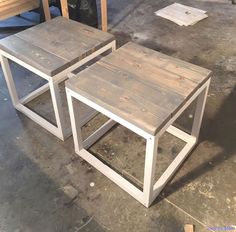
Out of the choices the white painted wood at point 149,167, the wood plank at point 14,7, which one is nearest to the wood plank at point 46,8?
the wood plank at point 14,7

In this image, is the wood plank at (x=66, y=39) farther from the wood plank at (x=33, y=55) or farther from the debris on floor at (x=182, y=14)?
the debris on floor at (x=182, y=14)

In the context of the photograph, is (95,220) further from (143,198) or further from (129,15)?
(129,15)

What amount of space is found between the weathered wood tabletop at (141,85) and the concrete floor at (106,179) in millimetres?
429

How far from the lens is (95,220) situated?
120 cm

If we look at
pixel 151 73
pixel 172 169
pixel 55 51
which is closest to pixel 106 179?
pixel 172 169

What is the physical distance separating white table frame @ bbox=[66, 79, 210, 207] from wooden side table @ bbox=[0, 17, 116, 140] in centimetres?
14

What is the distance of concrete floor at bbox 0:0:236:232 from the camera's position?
1.19 metres

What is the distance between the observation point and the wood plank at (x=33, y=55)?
1308 mm

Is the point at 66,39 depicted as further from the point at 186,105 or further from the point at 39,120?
the point at 186,105

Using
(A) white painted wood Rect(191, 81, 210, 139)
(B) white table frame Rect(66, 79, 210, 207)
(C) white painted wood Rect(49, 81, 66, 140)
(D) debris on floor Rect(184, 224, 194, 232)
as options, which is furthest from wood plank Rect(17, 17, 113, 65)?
(D) debris on floor Rect(184, 224, 194, 232)

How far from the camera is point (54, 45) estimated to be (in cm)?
146

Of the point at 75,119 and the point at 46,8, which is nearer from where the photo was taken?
the point at 75,119

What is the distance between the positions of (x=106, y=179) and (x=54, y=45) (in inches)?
28.1

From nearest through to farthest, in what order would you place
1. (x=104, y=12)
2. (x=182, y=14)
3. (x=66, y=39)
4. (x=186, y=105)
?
1. (x=186, y=105)
2. (x=66, y=39)
3. (x=104, y=12)
4. (x=182, y=14)
